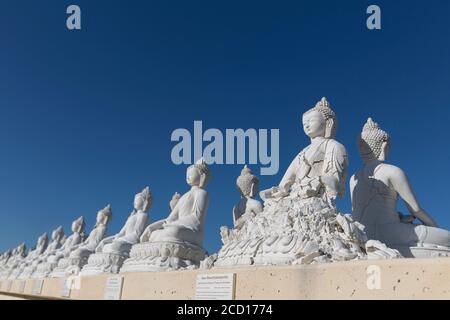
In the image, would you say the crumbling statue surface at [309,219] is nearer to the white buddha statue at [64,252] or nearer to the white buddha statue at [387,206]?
the white buddha statue at [387,206]

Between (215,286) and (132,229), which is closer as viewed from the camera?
(215,286)

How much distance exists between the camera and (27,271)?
14.1 meters

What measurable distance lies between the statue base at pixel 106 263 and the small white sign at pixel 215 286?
4112 mm

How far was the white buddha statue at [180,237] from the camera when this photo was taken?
693 centimetres

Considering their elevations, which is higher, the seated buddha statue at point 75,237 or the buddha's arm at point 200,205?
the seated buddha statue at point 75,237

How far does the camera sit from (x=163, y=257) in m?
6.87

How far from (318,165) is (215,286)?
2136mm

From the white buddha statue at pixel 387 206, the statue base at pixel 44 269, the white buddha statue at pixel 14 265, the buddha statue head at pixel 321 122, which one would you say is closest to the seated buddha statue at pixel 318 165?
the buddha statue head at pixel 321 122

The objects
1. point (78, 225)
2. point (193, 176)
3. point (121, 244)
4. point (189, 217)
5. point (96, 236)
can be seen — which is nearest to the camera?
point (189, 217)

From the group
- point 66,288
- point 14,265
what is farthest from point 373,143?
point 14,265

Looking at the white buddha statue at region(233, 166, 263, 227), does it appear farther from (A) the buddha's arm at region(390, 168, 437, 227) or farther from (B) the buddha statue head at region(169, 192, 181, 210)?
(A) the buddha's arm at region(390, 168, 437, 227)

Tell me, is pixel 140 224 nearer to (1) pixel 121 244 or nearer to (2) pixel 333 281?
(1) pixel 121 244

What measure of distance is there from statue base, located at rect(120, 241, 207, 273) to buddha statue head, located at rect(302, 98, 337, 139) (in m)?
2.90
